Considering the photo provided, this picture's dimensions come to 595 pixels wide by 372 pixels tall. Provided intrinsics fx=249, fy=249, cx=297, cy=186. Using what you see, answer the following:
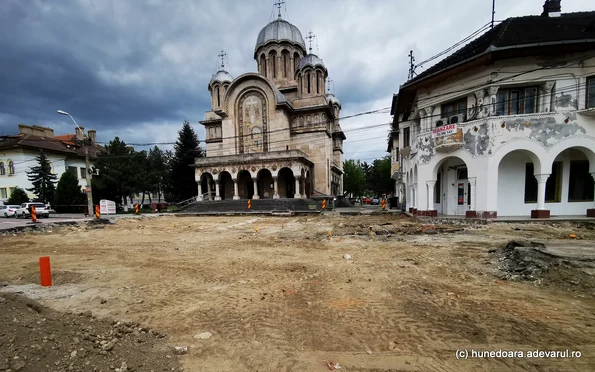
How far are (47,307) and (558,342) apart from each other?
7381 mm

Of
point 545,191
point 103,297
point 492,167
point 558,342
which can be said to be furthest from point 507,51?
point 103,297

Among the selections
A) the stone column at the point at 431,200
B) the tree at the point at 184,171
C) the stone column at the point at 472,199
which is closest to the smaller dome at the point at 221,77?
the tree at the point at 184,171

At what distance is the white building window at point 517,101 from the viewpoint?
1377cm

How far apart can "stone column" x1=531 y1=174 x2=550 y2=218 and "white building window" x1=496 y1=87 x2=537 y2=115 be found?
12.0ft

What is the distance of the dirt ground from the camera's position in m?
2.87

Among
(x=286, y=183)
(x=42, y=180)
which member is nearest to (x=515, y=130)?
(x=286, y=183)

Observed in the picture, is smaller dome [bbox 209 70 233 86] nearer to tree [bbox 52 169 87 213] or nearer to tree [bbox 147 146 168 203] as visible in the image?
tree [bbox 147 146 168 203]

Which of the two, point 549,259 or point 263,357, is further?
point 549,259

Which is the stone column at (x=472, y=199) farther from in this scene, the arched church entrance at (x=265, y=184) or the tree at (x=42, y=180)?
the tree at (x=42, y=180)

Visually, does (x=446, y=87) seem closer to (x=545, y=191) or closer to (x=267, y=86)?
(x=545, y=191)

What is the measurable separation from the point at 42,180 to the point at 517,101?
49509 mm

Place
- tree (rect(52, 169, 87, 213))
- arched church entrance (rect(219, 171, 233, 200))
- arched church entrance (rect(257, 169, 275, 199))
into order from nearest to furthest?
1. tree (rect(52, 169, 87, 213))
2. arched church entrance (rect(257, 169, 275, 199))
3. arched church entrance (rect(219, 171, 233, 200))

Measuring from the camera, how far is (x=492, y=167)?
1360 centimetres

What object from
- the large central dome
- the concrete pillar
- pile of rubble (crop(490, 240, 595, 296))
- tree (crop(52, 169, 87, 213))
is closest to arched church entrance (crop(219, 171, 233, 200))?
tree (crop(52, 169, 87, 213))
